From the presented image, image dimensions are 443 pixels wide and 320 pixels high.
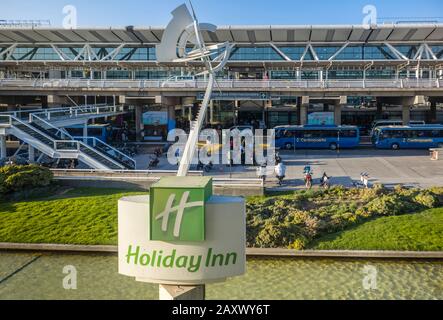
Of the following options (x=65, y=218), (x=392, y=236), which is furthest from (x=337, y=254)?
(x=65, y=218)

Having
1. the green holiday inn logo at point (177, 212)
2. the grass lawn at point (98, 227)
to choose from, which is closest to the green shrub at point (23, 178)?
the grass lawn at point (98, 227)

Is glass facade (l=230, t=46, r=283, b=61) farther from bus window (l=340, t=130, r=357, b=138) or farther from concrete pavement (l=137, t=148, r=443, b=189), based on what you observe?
concrete pavement (l=137, t=148, r=443, b=189)

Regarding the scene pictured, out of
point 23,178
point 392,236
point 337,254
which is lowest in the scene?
point 337,254

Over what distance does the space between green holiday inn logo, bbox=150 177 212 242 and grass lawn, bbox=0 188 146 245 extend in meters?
10.9

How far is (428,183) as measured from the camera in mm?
25938

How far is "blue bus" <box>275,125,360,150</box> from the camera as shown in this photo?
41.9m

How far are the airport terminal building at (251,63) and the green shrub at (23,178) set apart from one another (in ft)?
78.0

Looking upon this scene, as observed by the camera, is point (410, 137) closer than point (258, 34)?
Yes

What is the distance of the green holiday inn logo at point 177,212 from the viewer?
8.51 meters

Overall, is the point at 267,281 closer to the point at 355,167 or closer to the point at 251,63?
the point at 355,167

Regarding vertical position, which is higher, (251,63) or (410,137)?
(251,63)

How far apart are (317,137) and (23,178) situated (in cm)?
2581

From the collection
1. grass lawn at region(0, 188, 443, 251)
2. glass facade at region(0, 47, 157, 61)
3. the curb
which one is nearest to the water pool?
the curb

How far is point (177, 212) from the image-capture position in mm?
8586
